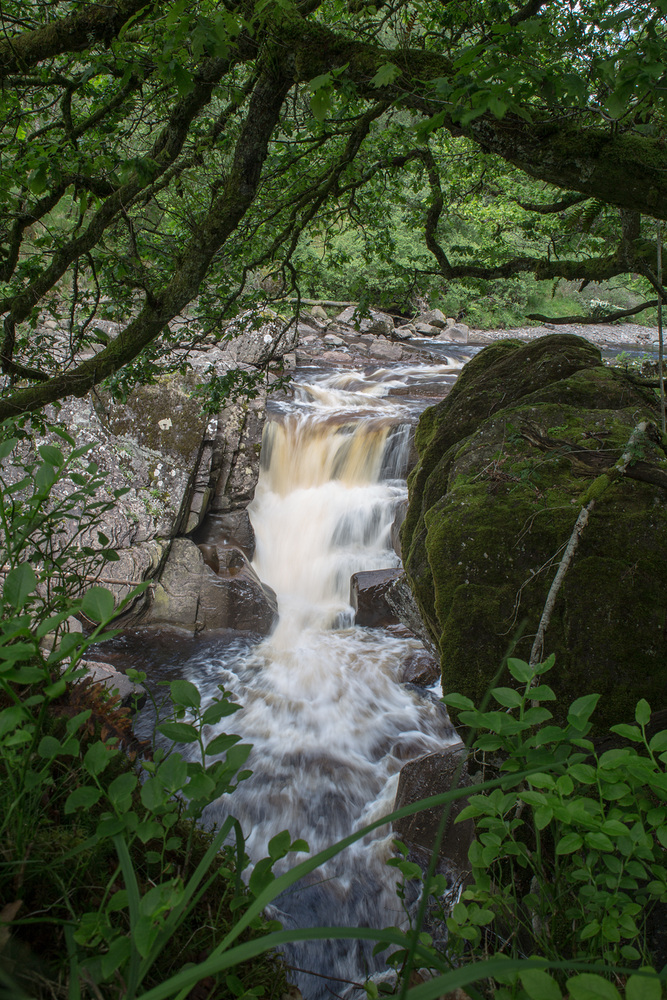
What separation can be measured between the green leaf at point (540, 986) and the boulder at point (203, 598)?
6225 mm

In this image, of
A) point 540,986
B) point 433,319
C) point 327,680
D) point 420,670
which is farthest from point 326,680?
point 433,319

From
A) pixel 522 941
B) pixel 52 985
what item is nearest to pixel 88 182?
pixel 52 985

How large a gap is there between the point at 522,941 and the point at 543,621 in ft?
4.00

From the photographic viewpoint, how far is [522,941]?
1.94m

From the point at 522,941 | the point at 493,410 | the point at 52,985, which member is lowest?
the point at 522,941

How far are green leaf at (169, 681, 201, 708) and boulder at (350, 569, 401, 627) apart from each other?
572 centimetres

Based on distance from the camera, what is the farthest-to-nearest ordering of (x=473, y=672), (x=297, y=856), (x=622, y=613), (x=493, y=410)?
(x=493, y=410), (x=297, y=856), (x=473, y=672), (x=622, y=613)

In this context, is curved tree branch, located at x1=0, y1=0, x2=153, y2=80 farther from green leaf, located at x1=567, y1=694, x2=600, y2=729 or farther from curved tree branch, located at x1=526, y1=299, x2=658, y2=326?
green leaf, located at x1=567, y1=694, x2=600, y2=729

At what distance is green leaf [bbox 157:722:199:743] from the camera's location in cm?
111

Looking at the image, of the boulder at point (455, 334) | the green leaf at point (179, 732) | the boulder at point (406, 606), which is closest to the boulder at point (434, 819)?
the boulder at point (406, 606)

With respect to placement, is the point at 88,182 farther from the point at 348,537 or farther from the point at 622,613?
the point at 348,537

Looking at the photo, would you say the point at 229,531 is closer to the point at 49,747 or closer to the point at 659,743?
the point at 49,747

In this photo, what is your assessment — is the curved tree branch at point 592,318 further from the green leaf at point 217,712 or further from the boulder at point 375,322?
the boulder at point 375,322

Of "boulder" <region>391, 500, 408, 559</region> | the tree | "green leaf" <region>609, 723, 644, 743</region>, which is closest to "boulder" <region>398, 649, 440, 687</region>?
"boulder" <region>391, 500, 408, 559</region>
